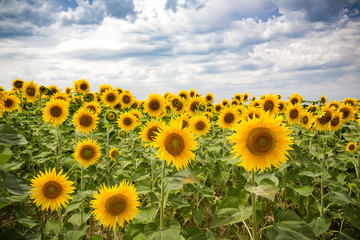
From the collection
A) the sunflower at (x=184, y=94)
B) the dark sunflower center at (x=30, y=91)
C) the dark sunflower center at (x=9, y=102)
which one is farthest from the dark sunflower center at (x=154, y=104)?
the dark sunflower center at (x=30, y=91)

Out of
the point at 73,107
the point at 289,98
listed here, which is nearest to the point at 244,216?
the point at 289,98

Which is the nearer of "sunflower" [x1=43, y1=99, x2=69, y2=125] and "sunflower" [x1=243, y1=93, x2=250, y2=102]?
"sunflower" [x1=43, y1=99, x2=69, y2=125]

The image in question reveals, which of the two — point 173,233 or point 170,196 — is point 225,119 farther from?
point 173,233

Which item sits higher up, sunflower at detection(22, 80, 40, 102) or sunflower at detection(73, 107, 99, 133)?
sunflower at detection(22, 80, 40, 102)

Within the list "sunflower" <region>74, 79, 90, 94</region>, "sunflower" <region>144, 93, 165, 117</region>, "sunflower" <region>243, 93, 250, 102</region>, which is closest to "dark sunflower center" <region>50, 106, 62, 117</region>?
"sunflower" <region>144, 93, 165, 117</region>

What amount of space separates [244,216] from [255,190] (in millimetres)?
283

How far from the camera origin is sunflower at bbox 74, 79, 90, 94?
33.0 feet

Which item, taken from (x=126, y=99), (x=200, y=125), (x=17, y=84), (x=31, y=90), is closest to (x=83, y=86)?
(x=31, y=90)

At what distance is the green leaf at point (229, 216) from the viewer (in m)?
2.17

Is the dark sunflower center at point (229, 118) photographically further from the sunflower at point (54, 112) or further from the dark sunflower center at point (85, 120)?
the sunflower at point (54, 112)

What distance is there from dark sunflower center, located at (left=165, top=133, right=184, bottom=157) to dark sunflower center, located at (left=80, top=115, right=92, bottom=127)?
10.4 feet

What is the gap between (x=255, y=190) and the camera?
2.12m

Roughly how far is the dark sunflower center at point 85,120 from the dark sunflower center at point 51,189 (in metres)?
2.26

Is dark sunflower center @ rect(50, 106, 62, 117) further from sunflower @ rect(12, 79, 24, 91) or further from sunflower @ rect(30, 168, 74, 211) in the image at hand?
sunflower @ rect(12, 79, 24, 91)
